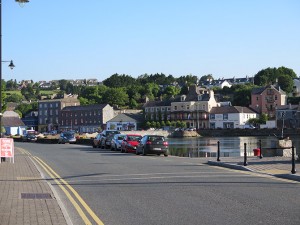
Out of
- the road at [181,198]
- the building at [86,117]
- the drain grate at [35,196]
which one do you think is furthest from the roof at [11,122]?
the drain grate at [35,196]

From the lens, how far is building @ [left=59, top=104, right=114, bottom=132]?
166875 millimetres

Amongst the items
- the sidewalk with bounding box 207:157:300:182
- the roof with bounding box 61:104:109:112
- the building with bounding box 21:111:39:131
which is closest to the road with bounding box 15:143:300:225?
the sidewalk with bounding box 207:157:300:182

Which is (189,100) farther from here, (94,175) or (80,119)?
(94,175)

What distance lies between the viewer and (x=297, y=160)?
23.3m

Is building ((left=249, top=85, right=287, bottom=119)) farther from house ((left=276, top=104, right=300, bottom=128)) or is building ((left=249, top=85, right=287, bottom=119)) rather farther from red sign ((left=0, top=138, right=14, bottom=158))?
red sign ((left=0, top=138, right=14, bottom=158))

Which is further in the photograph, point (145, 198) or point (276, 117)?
point (276, 117)

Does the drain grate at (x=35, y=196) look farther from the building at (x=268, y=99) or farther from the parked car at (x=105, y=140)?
the building at (x=268, y=99)

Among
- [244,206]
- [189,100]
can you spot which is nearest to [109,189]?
[244,206]

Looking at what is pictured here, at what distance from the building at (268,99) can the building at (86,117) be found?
4932cm

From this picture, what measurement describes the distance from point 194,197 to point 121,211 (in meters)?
2.53

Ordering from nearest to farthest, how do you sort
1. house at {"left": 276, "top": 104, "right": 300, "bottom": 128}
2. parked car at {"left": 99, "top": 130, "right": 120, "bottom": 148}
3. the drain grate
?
the drain grate, parked car at {"left": 99, "top": 130, "right": 120, "bottom": 148}, house at {"left": 276, "top": 104, "right": 300, "bottom": 128}

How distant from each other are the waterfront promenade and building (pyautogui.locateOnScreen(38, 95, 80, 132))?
161m

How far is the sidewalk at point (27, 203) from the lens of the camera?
9.63 metres

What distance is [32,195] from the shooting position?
1329cm
